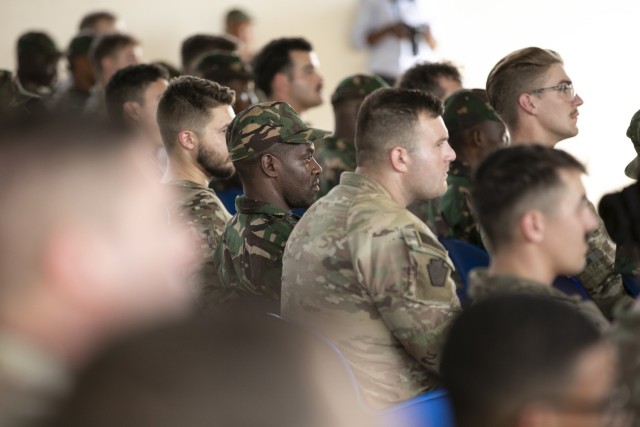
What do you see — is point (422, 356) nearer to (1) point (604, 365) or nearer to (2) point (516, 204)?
(2) point (516, 204)

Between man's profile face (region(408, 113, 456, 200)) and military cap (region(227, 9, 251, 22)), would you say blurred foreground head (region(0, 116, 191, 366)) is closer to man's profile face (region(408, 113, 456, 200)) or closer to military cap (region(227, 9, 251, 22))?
man's profile face (region(408, 113, 456, 200))

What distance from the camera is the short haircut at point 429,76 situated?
459cm

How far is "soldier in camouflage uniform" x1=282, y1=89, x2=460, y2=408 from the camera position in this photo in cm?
236

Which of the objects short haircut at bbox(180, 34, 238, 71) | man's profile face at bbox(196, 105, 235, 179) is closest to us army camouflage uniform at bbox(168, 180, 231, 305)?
man's profile face at bbox(196, 105, 235, 179)

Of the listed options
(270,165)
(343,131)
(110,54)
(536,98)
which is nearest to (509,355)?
(270,165)

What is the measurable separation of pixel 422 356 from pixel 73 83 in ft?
13.5

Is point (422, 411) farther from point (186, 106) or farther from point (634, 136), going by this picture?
point (186, 106)

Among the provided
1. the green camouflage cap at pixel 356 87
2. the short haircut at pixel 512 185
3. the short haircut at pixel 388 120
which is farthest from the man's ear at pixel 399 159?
the green camouflage cap at pixel 356 87

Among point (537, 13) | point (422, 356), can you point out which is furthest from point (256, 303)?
Result: point (537, 13)

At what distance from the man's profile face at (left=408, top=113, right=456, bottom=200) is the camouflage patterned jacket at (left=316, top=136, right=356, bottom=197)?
A: 1.50 metres

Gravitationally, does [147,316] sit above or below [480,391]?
above

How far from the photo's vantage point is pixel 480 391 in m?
1.38

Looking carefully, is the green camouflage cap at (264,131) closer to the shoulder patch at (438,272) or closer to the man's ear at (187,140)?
the man's ear at (187,140)

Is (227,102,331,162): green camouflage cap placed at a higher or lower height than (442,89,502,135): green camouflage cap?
higher
